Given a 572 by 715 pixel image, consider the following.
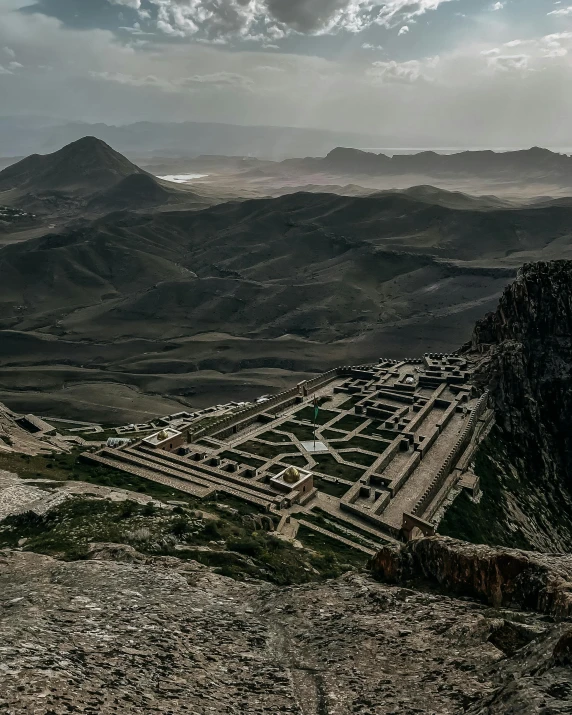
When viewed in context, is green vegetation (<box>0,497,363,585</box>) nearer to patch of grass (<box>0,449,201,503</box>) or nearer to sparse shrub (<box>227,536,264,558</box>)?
sparse shrub (<box>227,536,264,558</box>)

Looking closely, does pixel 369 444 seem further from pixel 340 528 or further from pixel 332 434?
pixel 340 528

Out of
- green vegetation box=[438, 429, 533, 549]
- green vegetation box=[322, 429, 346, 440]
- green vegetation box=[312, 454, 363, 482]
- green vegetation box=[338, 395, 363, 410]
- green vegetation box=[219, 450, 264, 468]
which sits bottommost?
green vegetation box=[438, 429, 533, 549]

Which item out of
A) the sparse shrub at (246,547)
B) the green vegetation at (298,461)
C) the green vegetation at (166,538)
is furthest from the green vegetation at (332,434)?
the sparse shrub at (246,547)

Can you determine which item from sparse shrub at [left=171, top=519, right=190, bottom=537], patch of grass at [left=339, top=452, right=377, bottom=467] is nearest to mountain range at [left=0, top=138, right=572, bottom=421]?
patch of grass at [left=339, top=452, right=377, bottom=467]

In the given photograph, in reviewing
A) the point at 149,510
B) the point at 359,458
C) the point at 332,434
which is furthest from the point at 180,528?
the point at 332,434

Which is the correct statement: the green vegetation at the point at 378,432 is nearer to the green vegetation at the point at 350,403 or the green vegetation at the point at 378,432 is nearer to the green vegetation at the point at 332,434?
the green vegetation at the point at 332,434

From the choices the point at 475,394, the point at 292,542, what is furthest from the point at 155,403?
the point at 292,542
